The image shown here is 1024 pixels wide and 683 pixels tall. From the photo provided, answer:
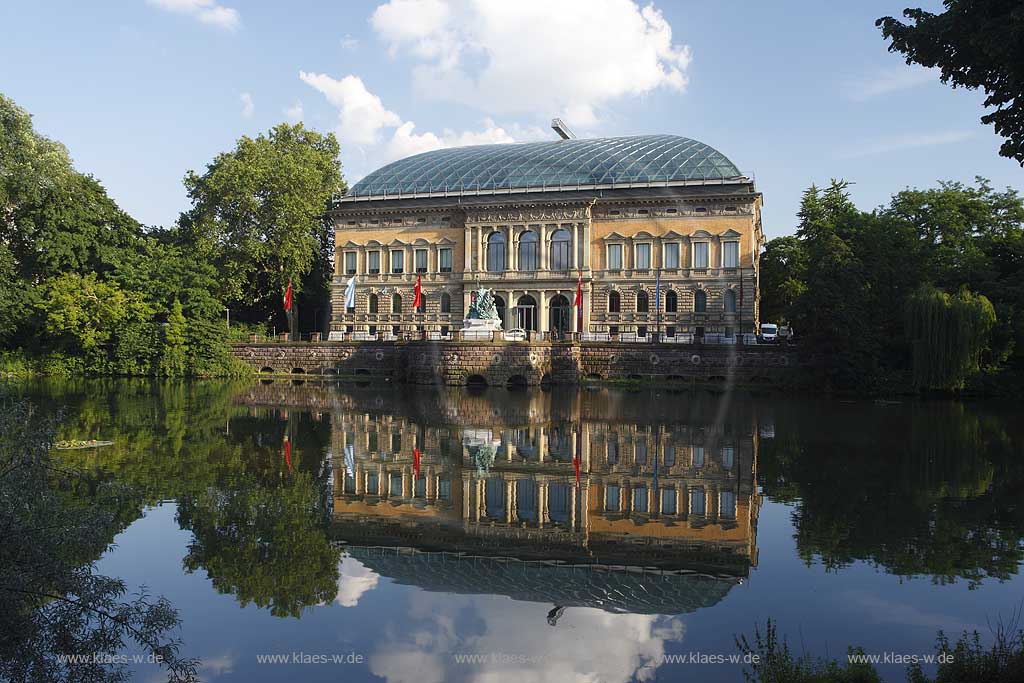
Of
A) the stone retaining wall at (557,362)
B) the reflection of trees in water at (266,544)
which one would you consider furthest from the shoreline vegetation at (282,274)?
the reflection of trees in water at (266,544)

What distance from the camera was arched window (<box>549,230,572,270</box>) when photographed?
58.4m

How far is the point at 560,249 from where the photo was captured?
2311 inches

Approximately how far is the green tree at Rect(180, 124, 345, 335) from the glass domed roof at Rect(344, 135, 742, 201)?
6.64 meters

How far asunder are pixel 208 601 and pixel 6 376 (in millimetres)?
43820

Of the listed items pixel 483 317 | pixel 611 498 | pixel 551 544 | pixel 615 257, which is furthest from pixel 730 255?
pixel 551 544

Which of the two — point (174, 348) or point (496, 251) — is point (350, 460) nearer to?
point (174, 348)

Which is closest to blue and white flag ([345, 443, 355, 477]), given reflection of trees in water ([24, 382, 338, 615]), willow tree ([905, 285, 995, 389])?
reflection of trees in water ([24, 382, 338, 615])

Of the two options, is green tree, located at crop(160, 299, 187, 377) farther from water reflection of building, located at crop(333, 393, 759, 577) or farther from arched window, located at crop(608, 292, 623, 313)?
arched window, located at crop(608, 292, 623, 313)

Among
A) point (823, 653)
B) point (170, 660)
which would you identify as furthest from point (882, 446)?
point (170, 660)

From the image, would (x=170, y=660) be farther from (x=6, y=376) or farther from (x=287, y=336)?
(x=287, y=336)

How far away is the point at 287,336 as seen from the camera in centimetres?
5875

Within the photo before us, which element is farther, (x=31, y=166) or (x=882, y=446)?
(x=31, y=166)

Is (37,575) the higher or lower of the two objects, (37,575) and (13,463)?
the lower

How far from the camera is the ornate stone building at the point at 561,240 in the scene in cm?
5547
